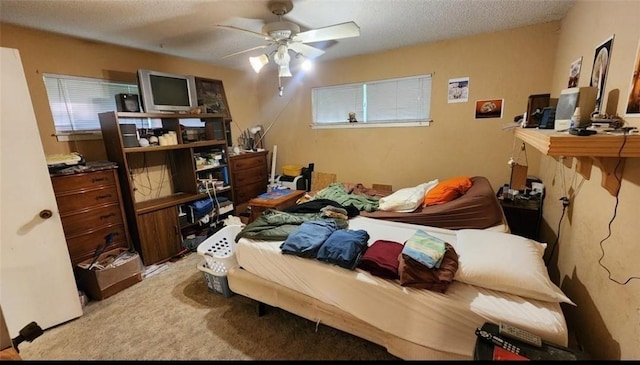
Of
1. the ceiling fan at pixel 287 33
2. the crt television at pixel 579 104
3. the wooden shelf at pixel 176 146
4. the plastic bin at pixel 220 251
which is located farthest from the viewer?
the wooden shelf at pixel 176 146

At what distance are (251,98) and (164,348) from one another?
3.64 meters

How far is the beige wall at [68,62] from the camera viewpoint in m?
2.30

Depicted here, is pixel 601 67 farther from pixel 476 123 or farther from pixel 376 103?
pixel 376 103

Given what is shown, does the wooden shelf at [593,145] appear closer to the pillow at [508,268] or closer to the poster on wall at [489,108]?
the pillow at [508,268]

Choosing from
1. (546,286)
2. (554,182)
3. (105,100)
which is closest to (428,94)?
(554,182)

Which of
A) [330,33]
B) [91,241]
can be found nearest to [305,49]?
[330,33]

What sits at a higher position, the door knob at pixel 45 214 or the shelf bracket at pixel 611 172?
the shelf bracket at pixel 611 172

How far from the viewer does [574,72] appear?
6.53ft

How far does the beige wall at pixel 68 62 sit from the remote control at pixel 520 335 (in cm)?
369

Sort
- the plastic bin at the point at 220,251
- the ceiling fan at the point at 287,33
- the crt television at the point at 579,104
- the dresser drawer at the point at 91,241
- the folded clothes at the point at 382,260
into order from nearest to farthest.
→ the crt television at the point at 579,104, the folded clothes at the point at 382,260, the ceiling fan at the point at 287,33, the plastic bin at the point at 220,251, the dresser drawer at the point at 91,241

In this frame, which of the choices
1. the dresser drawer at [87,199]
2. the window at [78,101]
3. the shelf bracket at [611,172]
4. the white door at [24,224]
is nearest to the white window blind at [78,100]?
the window at [78,101]

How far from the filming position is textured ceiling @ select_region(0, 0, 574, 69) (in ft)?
6.45

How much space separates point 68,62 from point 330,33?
2.57 metres

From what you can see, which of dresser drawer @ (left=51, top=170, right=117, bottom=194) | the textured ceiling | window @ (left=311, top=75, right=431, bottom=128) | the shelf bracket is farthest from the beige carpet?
window @ (left=311, top=75, right=431, bottom=128)
